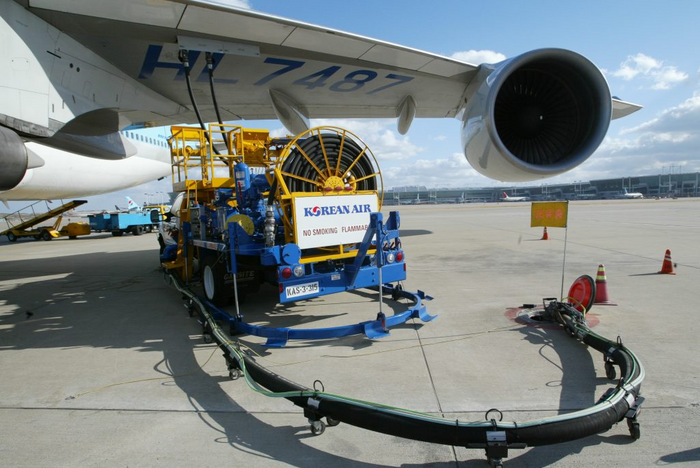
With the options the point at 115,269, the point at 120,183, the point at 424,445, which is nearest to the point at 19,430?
the point at 424,445

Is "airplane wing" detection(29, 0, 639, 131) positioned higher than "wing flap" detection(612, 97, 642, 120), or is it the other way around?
"airplane wing" detection(29, 0, 639, 131)

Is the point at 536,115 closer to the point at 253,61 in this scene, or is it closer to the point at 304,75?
the point at 304,75

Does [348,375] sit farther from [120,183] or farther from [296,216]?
[120,183]

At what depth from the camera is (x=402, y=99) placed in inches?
304

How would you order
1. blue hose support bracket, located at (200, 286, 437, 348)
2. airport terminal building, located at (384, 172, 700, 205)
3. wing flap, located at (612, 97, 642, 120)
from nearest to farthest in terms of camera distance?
blue hose support bracket, located at (200, 286, 437, 348) → wing flap, located at (612, 97, 642, 120) → airport terminal building, located at (384, 172, 700, 205)

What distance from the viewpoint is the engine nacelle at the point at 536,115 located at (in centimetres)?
459

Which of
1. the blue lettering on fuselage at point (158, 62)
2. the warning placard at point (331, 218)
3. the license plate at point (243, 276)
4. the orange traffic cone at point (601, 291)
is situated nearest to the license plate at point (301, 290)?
the warning placard at point (331, 218)

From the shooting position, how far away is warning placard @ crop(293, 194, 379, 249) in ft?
15.7

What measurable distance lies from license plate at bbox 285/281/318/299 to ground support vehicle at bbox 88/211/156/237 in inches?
846

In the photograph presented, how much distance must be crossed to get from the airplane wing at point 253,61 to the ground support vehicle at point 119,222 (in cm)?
1713

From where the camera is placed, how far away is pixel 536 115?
5184 millimetres

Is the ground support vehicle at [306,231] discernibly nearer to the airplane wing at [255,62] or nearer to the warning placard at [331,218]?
the warning placard at [331,218]

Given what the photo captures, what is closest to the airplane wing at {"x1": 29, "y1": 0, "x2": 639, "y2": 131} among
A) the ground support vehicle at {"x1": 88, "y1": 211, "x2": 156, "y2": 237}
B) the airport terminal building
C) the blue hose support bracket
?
the blue hose support bracket

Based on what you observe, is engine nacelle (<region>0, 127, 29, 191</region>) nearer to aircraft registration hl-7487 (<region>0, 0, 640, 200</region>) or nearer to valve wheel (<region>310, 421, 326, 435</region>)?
aircraft registration hl-7487 (<region>0, 0, 640, 200</region>)
